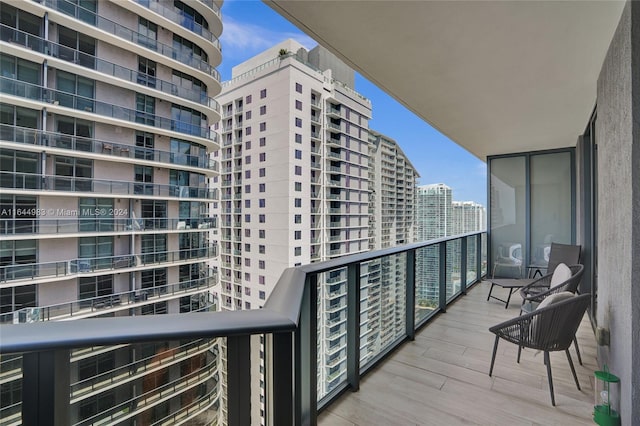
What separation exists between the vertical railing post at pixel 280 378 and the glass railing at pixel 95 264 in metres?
3.30

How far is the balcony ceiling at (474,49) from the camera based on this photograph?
1.76 m

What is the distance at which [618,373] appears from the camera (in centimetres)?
167

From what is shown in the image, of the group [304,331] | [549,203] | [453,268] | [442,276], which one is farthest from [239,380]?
[549,203]

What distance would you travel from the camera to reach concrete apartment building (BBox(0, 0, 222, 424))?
9.45 feet

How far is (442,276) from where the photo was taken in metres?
3.78

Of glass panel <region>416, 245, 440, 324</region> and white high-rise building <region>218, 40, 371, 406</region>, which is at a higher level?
white high-rise building <region>218, 40, 371, 406</region>

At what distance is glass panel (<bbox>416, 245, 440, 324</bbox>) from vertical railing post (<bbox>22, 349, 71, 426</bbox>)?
9.49 feet

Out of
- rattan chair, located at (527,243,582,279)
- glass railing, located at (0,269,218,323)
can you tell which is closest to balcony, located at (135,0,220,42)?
glass railing, located at (0,269,218,323)

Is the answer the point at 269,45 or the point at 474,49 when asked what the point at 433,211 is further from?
the point at 269,45

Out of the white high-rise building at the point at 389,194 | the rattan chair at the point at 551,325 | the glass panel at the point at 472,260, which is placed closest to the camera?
the rattan chair at the point at 551,325

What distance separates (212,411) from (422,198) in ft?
27.4

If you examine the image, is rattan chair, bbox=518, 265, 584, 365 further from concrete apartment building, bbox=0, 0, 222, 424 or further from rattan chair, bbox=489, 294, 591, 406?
concrete apartment building, bbox=0, 0, 222, 424

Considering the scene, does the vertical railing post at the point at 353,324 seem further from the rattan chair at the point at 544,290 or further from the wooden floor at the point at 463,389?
the rattan chair at the point at 544,290

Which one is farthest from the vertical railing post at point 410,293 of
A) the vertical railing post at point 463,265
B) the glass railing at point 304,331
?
the vertical railing post at point 463,265
